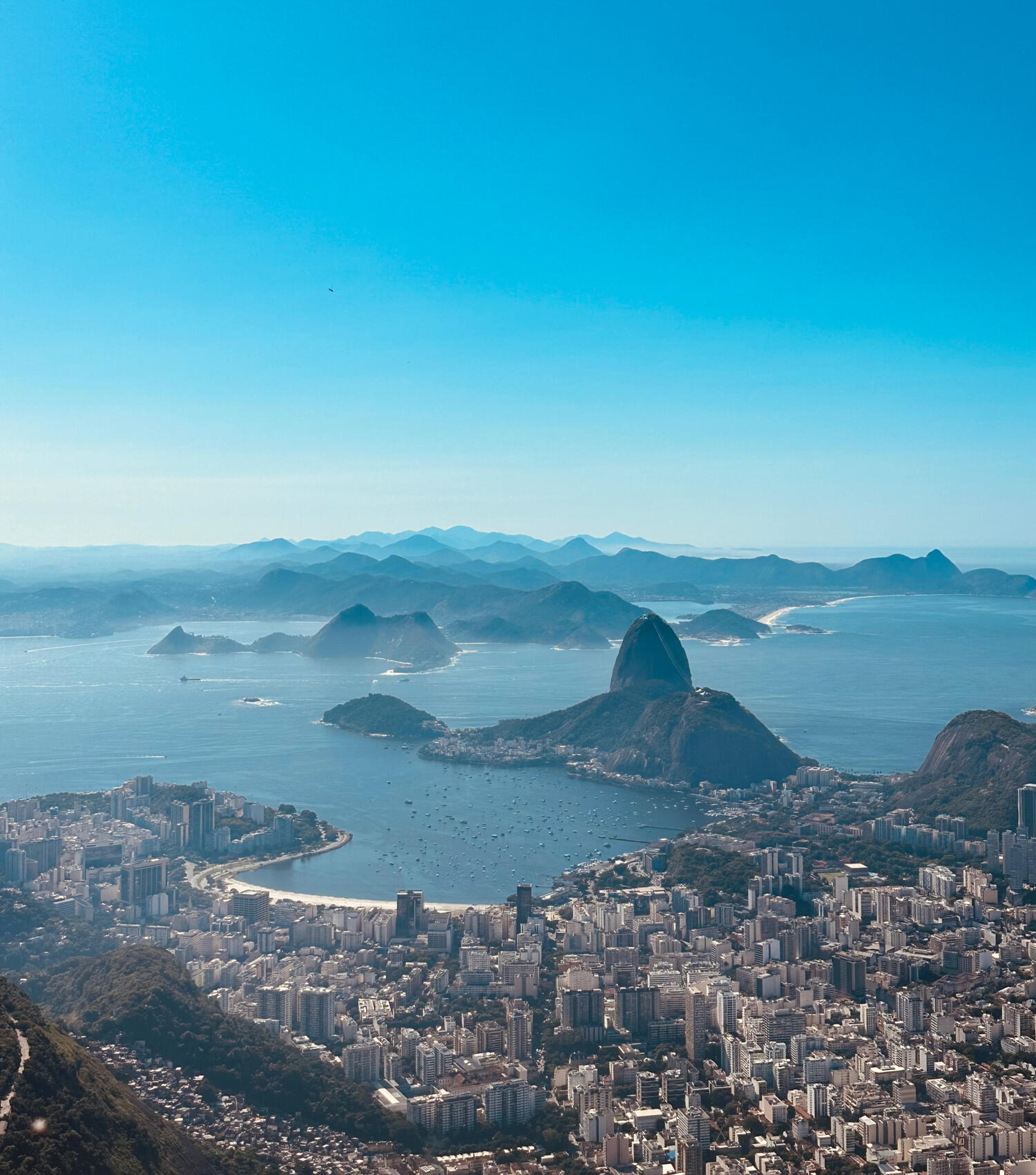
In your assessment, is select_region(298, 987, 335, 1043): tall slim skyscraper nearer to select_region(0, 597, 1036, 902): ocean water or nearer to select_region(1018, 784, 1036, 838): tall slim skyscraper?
select_region(0, 597, 1036, 902): ocean water

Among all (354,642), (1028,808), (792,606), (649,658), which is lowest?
(1028,808)

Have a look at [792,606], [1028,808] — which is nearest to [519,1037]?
[1028,808]

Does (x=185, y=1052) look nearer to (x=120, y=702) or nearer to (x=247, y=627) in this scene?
(x=120, y=702)

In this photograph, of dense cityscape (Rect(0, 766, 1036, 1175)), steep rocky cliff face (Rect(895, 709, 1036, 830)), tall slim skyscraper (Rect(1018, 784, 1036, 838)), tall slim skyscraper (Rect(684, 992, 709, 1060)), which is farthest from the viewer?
steep rocky cliff face (Rect(895, 709, 1036, 830))

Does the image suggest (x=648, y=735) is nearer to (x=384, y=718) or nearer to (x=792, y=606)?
(x=384, y=718)

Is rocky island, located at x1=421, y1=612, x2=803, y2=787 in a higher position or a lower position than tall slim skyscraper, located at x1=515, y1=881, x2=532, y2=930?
higher

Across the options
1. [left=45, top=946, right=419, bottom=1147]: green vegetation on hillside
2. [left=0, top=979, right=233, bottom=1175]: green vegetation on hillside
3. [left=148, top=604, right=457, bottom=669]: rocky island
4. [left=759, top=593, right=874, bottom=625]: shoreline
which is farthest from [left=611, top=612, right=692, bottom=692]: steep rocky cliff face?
[left=759, top=593, right=874, bottom=625]: shoreline

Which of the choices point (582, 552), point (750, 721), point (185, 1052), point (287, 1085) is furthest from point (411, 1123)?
point (582, 552)
